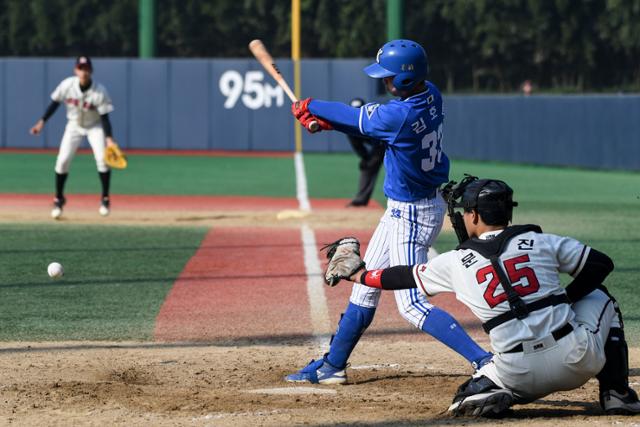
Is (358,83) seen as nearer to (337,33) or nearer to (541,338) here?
(541,338)

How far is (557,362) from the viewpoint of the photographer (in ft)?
18.7

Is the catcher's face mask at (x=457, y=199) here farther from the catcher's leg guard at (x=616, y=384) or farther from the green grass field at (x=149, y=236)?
the green grass field at (x=149, y=236)

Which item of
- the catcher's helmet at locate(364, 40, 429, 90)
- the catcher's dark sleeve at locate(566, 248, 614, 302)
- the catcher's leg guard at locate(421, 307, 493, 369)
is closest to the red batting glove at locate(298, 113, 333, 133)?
the catcher's helmet at locate(364, 40, 429, 90)

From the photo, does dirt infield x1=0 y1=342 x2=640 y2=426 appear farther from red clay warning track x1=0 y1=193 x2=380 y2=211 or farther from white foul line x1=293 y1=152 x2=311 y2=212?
red clay warning track x1=0 y1=193 x2=380 y2=211

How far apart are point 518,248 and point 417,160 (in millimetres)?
1049

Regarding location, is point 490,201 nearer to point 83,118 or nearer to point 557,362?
point 557,362

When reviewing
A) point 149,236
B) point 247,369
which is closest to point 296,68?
point 149,236

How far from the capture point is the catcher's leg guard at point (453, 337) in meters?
6.33

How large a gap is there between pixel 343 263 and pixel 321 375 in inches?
37.3

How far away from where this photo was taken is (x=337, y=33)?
61188 mm

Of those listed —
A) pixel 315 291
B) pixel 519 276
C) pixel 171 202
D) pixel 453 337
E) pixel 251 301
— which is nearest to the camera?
pixel 519 276

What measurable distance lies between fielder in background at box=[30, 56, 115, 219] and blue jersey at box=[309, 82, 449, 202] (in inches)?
349

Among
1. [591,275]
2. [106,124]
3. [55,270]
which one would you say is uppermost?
[106,124]

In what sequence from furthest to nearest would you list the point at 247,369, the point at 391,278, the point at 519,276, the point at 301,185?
the point at 301,185 → the point at 247,369 → the point at 391,278 → the point at 519,276
